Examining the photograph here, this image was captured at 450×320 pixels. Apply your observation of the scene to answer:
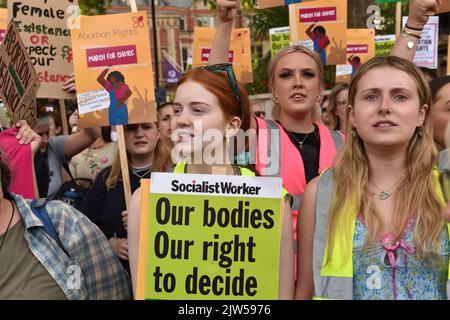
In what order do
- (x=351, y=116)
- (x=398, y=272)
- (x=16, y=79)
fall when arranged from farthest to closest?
1. (x=16, y=79)
2. (x=351, y=116)
3. (x=398, y=272)

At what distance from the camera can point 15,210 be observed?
2.60 metres

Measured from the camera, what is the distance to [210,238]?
7.24 ft

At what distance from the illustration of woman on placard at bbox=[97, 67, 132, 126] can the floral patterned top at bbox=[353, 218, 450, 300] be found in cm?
226

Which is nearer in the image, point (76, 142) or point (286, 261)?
point (286, 261)

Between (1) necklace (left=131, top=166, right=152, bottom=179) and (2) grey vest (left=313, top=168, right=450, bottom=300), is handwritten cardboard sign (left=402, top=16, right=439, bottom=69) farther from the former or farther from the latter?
(2) grey vest (left=313, top=168, right=450, bottom=300)

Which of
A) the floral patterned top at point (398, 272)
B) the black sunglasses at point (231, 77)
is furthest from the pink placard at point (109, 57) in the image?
the floral patterned top at point (398, 272)

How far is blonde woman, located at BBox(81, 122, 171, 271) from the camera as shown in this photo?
12.1 ft

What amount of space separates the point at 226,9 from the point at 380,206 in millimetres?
1461

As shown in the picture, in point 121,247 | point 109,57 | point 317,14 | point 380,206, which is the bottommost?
point 121,247

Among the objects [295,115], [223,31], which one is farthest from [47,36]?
[295,115]

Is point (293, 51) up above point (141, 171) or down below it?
above

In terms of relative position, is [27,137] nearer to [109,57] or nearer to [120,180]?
[120,180]

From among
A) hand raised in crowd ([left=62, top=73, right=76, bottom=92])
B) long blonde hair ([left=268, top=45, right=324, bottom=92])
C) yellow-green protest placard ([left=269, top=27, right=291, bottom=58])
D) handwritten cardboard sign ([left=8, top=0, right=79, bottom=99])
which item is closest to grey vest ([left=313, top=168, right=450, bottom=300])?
long blonde hair ([left=268, top=45, right=324, bottom=92])
